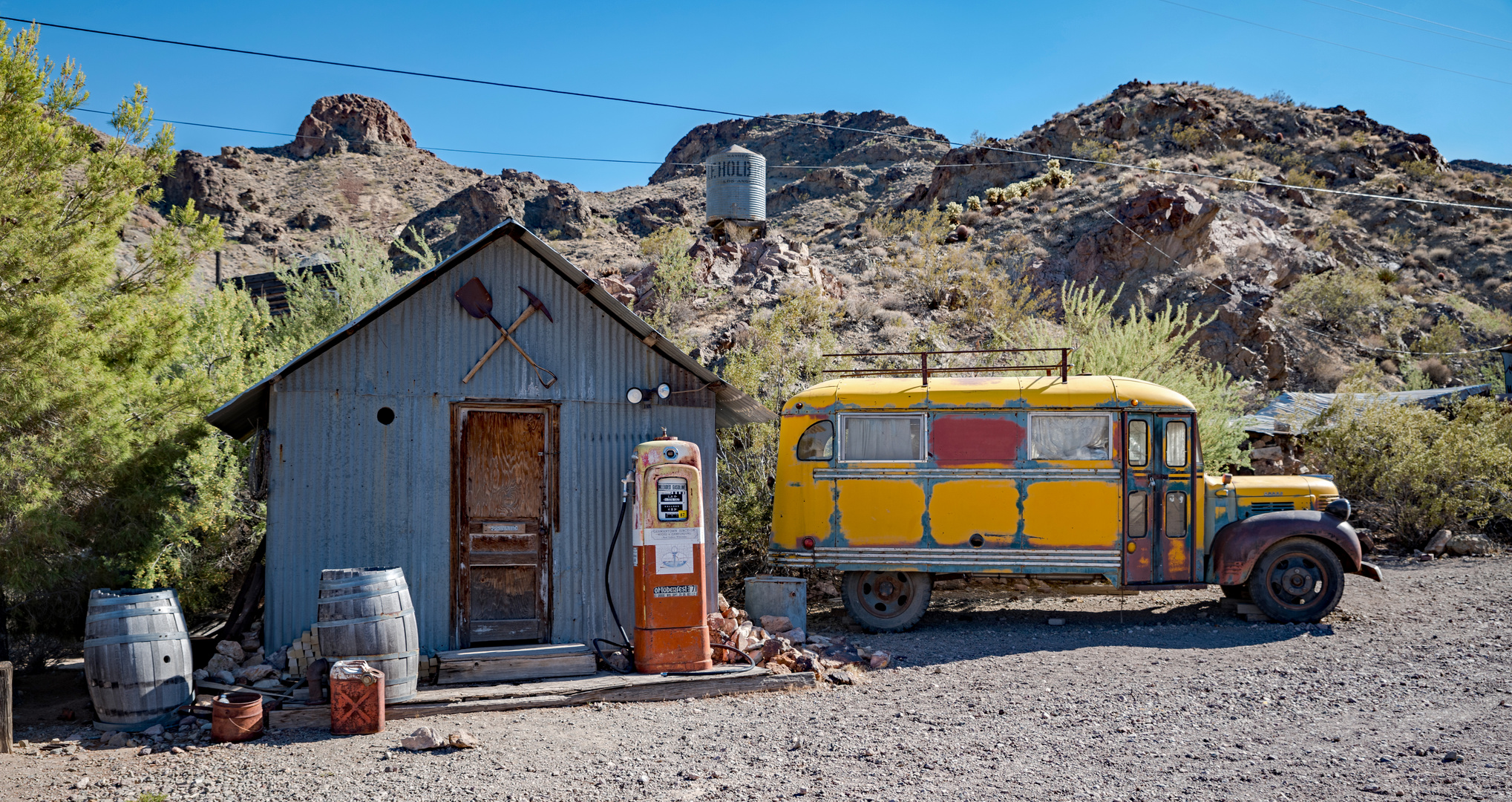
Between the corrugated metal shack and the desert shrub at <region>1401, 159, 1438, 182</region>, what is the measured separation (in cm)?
4383

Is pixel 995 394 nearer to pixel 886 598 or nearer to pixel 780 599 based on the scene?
pixel 886 598

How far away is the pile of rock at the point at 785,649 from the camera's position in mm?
8398

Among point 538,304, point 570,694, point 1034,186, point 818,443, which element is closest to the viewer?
point 570,694

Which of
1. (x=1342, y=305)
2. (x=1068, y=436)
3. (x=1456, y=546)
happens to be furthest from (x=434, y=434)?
(x=1342, y=305)

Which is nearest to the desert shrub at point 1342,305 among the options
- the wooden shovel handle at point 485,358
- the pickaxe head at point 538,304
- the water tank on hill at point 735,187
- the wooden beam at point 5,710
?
the water tank on hill at point 735,187

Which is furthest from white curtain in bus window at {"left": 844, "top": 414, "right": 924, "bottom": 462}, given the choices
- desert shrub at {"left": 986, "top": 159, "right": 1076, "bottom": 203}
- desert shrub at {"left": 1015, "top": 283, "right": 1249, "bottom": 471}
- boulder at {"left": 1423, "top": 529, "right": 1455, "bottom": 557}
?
desert shrub at {"left": 986, "top": 159, "right": 1076, "bottom": 203}

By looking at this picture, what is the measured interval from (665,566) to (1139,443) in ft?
17.0

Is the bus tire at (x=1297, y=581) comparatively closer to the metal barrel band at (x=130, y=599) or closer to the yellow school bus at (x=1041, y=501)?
the yellow school bus at (x=1041, y=501)

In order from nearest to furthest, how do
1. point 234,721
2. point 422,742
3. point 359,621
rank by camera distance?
1. point 422,742
2. point 234,721
3. point 359,621

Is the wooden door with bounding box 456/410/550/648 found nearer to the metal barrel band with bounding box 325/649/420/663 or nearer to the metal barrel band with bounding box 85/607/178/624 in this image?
the metal barrel band with bounding box 325/649/420/663

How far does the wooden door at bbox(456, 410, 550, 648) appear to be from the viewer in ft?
27.8

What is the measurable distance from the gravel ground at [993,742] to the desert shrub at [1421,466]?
6.25 metres

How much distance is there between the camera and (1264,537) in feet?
32.2

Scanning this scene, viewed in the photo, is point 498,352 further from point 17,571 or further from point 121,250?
point 121,250
